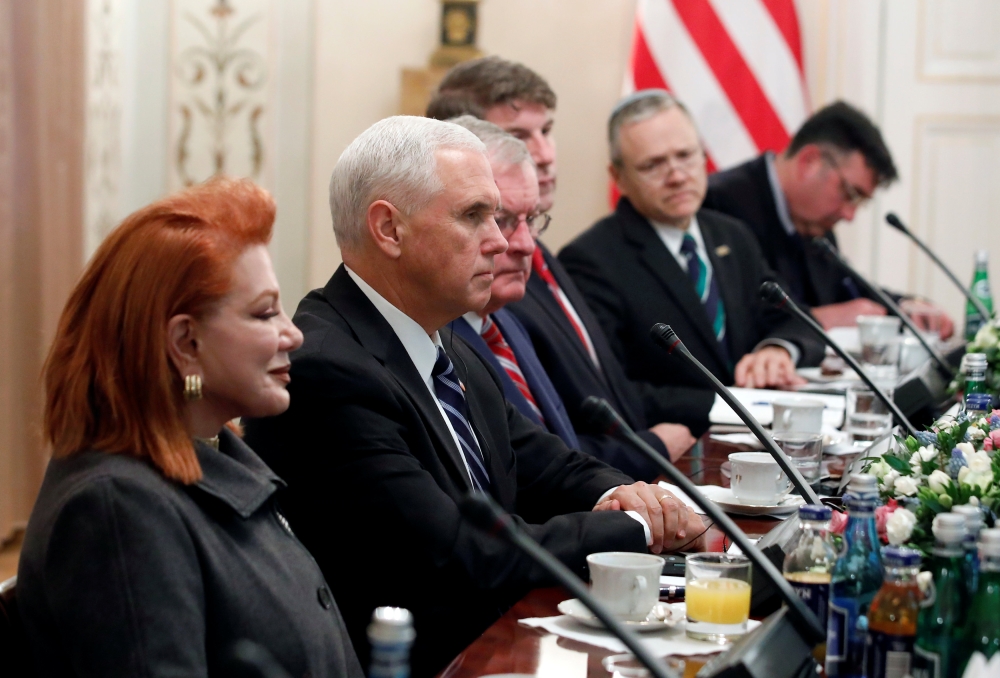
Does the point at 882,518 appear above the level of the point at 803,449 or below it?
above

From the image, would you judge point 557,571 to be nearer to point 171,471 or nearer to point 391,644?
point 391,644

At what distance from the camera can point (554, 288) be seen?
3088 millimetres

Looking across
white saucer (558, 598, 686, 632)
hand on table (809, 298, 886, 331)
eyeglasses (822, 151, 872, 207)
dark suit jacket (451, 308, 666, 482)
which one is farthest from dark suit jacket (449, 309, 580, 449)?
eyeglasses (822, 151, 872, 207)

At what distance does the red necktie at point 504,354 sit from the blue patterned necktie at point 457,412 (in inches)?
23.6

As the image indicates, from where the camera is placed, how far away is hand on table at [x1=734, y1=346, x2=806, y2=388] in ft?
11.2

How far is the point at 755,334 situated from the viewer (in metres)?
4.11

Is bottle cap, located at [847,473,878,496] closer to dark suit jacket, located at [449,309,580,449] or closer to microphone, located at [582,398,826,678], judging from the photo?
microphone, located at [582,398,826,678]

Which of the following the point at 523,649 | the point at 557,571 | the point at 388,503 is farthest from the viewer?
the point at 388,503

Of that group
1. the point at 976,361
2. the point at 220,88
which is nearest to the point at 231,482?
the point at 976,361

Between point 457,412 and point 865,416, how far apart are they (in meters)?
1.12

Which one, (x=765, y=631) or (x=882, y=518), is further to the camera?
(x=882, y=518)

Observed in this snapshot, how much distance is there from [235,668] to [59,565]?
0.71 feet

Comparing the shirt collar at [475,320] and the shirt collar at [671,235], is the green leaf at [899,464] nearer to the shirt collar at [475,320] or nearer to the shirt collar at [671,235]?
the shirt collar at [475,320]

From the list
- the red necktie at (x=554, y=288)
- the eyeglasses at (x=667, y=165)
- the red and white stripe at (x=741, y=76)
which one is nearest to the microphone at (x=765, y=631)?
the red necktie at (x=554, y=288)
